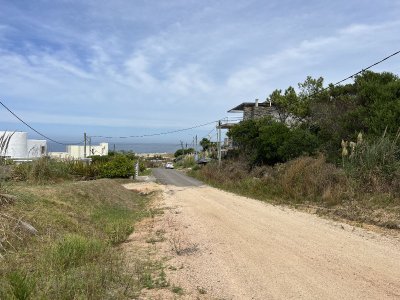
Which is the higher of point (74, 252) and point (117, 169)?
point (117, 169)

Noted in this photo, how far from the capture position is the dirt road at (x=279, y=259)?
655 centimetres

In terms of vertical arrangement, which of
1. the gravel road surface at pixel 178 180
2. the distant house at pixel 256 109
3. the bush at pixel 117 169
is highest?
the distant house at pixel 256 109

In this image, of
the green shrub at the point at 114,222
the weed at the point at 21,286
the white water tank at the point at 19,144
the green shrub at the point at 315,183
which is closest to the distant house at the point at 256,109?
the white water tank at the point at 19,144

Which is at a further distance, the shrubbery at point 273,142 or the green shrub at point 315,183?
the shrubbery at point 273,142

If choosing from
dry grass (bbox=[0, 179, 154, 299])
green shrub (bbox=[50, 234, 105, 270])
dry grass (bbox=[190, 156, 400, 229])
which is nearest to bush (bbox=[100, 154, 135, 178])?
dry grass (bbox=[190, 156, 400, 229])

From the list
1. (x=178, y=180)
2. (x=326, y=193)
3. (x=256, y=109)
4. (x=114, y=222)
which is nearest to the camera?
(x=114, y=222)

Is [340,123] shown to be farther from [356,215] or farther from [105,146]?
[105,146]

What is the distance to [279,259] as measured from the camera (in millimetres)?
8383

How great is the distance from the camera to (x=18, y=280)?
5.48 metres

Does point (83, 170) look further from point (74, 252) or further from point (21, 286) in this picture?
point (21, 286)

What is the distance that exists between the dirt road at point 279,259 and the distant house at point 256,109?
3953cm

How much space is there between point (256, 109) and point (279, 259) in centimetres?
4953

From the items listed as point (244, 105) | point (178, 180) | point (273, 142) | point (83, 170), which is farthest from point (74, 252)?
point (244, 105)

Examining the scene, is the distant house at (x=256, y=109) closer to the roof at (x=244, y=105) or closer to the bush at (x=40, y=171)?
the roof at (x=244, y=105)
